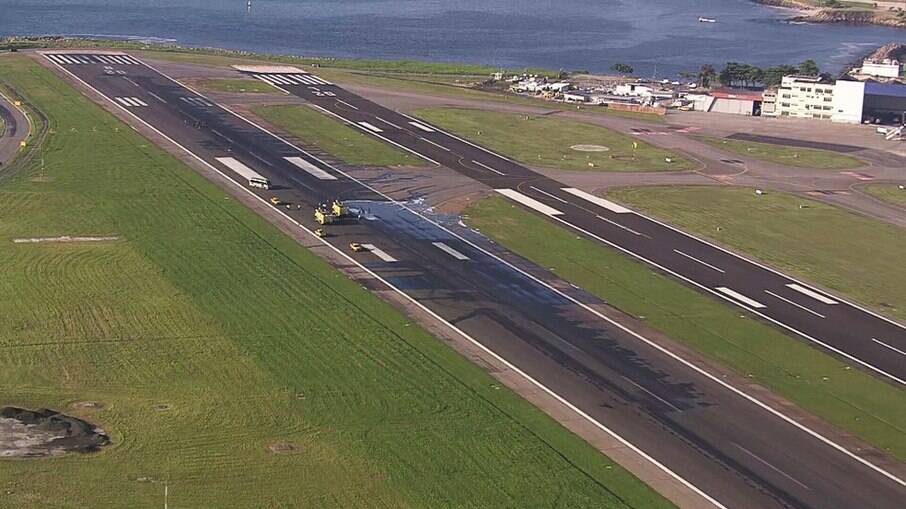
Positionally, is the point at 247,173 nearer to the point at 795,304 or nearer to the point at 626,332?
the point at 626,332

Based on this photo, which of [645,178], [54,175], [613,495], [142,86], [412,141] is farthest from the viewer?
[142,86]

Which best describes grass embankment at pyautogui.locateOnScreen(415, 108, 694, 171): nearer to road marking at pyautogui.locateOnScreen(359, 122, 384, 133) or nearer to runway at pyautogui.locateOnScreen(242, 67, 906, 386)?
runway at pyautogui.locateOnScreen(242, 67, 906, 386)

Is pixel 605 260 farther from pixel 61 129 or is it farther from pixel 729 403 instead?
pixel 61 129

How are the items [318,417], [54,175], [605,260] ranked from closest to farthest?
[318,417] → [605,260] → [54,175]

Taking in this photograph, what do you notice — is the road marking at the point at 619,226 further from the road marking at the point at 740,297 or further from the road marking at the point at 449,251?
the road marking at the point at 449,251

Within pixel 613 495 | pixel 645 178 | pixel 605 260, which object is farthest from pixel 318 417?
pixel 645 178

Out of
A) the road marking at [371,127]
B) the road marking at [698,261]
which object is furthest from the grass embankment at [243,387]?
the road marking at [371,127]
